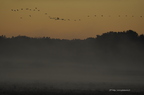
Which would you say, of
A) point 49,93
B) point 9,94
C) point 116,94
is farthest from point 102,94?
point 9,94

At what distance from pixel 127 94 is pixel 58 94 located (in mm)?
14520

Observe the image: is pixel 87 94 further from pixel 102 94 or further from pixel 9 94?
pixel 9 94

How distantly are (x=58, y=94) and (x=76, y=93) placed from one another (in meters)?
5.88

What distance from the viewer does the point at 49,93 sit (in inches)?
4633

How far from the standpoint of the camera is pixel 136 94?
120000 mm

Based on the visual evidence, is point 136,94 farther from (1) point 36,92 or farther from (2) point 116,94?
(1) point 36,92

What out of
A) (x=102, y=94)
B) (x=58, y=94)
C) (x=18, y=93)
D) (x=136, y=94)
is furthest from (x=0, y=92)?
(x=136, y=94)

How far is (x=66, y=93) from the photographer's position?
4712 inches

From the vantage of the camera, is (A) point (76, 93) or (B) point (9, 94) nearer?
(B) point (9, 94)

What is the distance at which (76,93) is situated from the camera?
4754 inches

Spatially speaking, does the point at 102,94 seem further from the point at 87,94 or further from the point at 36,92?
the point at 36,92

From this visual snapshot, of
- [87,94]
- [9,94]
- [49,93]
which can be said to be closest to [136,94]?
[87,94]

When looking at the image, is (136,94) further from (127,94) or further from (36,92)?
(36,92)

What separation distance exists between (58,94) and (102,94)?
9696mm
